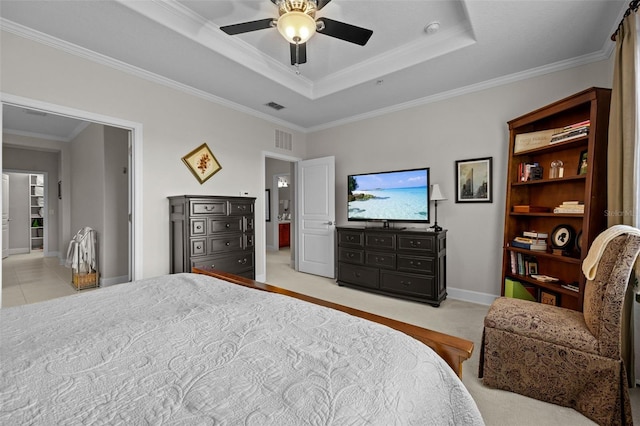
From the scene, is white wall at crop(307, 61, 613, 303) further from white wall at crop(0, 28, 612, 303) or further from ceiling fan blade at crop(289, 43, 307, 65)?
ceiling fan blade at crop(289, 43, 307, 65)

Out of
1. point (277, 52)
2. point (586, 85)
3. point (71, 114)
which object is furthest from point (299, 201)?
point (586, 85)

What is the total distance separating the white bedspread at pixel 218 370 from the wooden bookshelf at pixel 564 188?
220cm

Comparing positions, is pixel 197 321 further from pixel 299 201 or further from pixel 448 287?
pixel 299 201

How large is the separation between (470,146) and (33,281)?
6.72 metres

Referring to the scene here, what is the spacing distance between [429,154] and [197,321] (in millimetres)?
3704

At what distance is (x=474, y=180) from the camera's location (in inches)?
141

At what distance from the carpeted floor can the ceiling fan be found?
2.56 meters

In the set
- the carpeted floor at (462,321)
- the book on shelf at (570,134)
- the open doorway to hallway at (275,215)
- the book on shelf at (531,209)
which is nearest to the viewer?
the carpeted floor at (462,321)

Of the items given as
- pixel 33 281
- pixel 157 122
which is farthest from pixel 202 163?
pixel 33 281

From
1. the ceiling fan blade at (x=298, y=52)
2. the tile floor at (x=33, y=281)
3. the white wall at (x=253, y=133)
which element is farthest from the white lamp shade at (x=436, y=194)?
the tile floor at (x=33, y=281)

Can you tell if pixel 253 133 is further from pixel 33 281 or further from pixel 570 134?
pixel 33 281

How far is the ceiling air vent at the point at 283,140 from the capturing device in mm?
4902

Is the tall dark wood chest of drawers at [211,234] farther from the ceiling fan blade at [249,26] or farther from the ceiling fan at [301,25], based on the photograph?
the ceiling fan at [301,25]

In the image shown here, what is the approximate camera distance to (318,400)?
65 centimetres
